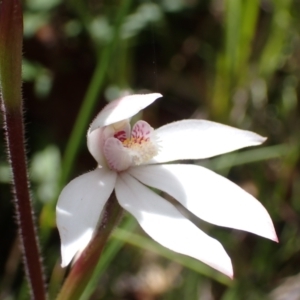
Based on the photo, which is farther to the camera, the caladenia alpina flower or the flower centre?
the flower centre

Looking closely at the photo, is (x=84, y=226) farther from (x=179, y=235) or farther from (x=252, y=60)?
(x=252, y=60)

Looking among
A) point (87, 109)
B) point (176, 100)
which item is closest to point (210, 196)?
point (87, 109)

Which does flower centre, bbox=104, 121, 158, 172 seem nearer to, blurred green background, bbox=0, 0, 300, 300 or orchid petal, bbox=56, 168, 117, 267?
orchid petal, bbox=56, 168, 117, 267

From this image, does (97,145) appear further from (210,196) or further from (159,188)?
(210,196)

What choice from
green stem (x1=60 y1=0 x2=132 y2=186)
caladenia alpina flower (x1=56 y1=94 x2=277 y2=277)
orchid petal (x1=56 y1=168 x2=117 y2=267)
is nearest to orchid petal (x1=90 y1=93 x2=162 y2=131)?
caladenia alpina flower (x1=56 y1=94 x2=277 y2=277)

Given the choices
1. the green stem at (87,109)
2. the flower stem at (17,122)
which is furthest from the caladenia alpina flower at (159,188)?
the green stem at (87,109)

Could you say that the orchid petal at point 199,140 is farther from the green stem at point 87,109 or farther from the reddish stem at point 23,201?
the green stem at point 87,109
